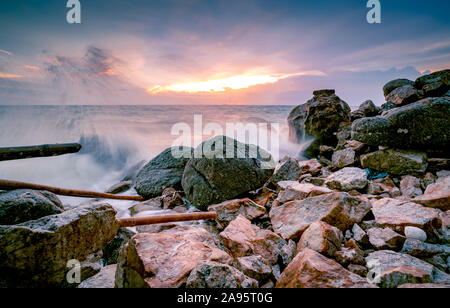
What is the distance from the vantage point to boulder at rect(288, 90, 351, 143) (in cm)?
811

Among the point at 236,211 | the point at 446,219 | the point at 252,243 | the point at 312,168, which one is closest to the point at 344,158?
the point at 312,168

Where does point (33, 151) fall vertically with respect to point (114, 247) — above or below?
above

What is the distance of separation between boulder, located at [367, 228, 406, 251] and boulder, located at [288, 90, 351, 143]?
6.58 metres

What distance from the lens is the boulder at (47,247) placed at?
1825 mm

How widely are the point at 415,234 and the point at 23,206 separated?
4.74 m

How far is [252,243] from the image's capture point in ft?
7.89

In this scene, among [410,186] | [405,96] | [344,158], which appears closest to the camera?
[410,186]

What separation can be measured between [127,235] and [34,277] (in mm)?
1004

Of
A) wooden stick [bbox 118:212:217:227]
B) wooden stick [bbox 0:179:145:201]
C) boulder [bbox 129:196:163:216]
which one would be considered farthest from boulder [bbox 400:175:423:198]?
wooden stick [bbox 0:179:145:201]

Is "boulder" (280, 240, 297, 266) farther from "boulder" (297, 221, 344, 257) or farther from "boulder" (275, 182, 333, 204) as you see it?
"boulder" (275, 182, 333, 204)

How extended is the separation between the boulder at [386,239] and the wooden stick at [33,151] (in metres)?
4.38

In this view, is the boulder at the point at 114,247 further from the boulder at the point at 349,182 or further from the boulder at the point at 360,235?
the boulder at the point at 349,182

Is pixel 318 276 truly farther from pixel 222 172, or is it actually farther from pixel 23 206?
pixel 23 206
